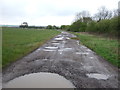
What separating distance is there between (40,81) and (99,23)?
37.7 m

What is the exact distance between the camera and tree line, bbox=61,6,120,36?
92.8ft

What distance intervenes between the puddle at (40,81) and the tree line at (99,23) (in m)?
23.3

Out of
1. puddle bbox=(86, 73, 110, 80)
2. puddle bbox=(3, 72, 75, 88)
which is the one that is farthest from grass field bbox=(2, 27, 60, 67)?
puddle bbox=(86, 73, 110, 80)

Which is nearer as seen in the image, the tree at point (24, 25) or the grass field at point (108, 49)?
the grass field at point (108, 49)

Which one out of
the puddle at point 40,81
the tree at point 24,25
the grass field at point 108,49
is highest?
the tree at point 24,25

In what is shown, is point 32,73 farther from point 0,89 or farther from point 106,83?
point 106,83

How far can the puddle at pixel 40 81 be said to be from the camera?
16.6 feet

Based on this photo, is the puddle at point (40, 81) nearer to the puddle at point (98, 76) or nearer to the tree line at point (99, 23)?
the puddle at point (98, 76)

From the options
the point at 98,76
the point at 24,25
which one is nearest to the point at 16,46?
the point at 98,76

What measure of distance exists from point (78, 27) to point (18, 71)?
69.2 meters

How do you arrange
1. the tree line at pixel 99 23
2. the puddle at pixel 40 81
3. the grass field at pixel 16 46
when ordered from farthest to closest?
the tree line at pixel 99 23 < the grass field at pixel 16 46 < the puddle at pixel 40 81

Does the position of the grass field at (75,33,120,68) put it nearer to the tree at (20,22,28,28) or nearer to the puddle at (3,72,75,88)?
the puddle at (3,72,75,88)

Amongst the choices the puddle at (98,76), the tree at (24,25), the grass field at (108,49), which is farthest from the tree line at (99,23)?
the tree at (24,25)

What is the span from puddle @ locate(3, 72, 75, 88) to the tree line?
2334 centimetres
